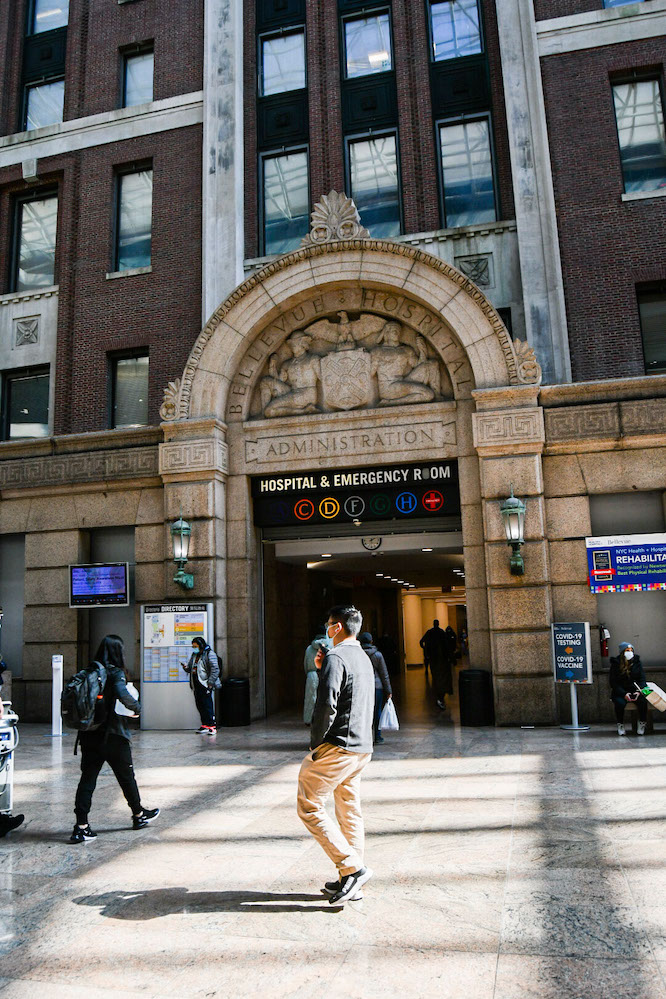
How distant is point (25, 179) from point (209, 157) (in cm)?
Result: 510

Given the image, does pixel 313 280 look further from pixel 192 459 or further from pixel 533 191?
pixel 533 191

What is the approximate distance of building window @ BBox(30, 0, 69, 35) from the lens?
19.6 meters

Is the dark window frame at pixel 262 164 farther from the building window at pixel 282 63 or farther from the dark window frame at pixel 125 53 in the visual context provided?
the dark window frame at pixel 125 53

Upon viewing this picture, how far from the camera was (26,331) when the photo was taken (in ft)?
59.3

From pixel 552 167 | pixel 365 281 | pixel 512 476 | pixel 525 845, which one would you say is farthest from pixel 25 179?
pixel 525 845

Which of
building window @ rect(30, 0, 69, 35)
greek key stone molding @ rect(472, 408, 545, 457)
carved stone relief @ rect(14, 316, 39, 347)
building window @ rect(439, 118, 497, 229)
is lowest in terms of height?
greek key stone molding @ rect(472, 408, 545, 457)

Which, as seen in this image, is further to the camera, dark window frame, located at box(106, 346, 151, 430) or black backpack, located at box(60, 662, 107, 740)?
dark window frame, located at box(106, 346, 151, 430)

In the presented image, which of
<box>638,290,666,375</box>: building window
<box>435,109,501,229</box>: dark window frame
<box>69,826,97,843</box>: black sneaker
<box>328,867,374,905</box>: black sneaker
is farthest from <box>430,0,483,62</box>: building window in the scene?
<box>328,867,374,905</box>: black sneaker

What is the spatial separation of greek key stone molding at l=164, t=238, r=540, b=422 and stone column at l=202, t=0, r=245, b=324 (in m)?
1.06

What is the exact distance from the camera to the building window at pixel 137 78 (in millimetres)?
18453

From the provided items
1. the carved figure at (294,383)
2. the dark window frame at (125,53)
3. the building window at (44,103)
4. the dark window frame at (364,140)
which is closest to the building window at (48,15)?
the building window at (44,103)

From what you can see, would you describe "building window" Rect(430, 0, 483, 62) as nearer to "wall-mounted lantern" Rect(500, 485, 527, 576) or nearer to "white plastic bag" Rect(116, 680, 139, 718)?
"wall-mounted lantern" Rect(500, 485, 527, 576)

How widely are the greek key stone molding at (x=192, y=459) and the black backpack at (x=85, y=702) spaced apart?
816 centimetres

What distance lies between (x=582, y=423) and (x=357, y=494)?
441 centimetres
